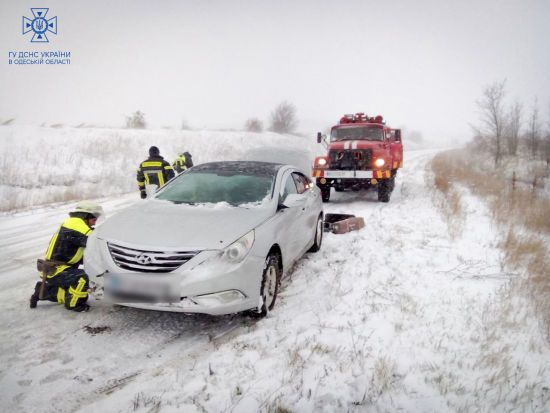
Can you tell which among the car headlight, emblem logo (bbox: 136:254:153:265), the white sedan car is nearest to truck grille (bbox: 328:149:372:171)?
the white sedan car

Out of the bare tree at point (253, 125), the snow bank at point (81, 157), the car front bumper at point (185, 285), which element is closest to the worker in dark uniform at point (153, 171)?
the car front bumper at point (185, 285)

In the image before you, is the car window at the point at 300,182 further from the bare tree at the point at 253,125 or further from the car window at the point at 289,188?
the bare tree at the point at 253,125

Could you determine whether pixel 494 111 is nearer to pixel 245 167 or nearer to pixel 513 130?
pixel 513 130

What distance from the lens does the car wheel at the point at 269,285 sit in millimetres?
3779

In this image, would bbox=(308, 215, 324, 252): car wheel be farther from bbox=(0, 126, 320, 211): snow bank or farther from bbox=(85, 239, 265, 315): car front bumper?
bbox=(0, 126, 320, 211): snow bank

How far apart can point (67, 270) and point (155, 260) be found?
1518 mm

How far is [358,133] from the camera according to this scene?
1196 cm

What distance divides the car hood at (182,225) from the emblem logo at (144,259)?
0.10 meters

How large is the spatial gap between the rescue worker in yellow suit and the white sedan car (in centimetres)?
43

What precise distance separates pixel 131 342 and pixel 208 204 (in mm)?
1738

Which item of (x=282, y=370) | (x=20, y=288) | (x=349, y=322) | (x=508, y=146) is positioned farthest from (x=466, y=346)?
(x=508, y=146)

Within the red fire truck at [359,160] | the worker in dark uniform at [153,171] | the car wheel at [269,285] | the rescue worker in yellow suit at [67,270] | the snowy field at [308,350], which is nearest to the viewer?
the snowy field at [308,350]

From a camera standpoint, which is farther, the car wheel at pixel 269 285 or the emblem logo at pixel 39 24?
the emblem logo at pixel 39 24

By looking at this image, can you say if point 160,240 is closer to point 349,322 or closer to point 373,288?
point 349,322
